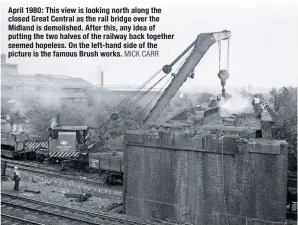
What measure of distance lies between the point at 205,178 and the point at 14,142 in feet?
57.3

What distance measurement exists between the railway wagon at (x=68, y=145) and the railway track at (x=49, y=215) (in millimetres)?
6634

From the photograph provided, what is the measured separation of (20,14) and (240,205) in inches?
406

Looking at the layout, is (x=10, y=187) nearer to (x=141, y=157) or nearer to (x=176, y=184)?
(x=141, y=157)

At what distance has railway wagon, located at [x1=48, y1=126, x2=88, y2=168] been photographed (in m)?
21.9

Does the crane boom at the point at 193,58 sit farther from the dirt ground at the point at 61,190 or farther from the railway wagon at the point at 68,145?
the railway wagon at the point at 68,145

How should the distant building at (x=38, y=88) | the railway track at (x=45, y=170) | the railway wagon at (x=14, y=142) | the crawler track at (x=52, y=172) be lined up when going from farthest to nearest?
the distant building at (x=38, y=88)
the railway wagon at (x=14, y=142)
the railway track at (x=45, y=170)
the crawler track at (x=52, y=172)

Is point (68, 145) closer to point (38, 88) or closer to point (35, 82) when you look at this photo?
point (38, 88)

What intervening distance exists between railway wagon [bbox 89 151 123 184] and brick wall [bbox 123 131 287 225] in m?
3.80

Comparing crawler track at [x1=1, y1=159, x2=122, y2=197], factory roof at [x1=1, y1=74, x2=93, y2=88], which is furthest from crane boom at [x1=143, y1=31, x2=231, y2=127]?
factory roof at [x1=1, y1=74, x2=93, y2=88]

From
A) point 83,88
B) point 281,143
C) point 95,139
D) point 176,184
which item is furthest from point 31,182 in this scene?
point 83,88

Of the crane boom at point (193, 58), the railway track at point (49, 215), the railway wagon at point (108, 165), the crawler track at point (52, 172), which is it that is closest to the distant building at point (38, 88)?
the crawler track at point (52, 172)

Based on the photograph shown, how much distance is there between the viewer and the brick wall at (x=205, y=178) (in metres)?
11.2

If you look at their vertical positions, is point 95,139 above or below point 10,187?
above

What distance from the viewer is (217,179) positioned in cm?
1196
